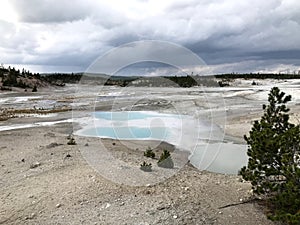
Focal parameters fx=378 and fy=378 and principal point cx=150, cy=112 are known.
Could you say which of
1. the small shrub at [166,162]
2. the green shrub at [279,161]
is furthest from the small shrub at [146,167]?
the green shrub at [279,161]

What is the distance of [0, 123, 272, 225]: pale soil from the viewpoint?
7.62 metres

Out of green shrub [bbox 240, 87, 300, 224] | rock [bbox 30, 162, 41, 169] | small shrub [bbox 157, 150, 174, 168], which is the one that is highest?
green shrub [bbox 240, 87, 300, 224]

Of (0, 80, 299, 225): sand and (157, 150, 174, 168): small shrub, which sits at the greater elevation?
(157, 150, 174, 168): small shrub

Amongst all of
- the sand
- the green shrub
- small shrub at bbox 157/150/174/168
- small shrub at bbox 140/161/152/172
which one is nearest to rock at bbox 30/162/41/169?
the sand

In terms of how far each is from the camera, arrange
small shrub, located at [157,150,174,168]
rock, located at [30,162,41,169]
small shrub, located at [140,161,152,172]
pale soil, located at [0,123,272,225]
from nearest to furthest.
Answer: pale soil, located at [0,123,272,225] < small shrub, located at [140,161,152,172] < small shrub, located at [157,150,174,168] < rock, located at [30,162,41,169]

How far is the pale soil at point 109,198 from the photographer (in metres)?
7.62

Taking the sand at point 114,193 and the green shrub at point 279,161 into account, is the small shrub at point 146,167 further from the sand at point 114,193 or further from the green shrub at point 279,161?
the green shrub at point 279,161

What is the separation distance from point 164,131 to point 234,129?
3893 millimetres

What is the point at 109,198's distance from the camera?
27.7ft

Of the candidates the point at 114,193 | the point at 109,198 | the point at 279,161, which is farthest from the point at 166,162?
the point at 279,161

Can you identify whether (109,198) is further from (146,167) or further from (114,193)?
(146,167)

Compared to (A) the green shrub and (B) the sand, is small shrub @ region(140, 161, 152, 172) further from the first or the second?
(A) the green shrub

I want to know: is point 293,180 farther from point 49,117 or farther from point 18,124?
point 49,117

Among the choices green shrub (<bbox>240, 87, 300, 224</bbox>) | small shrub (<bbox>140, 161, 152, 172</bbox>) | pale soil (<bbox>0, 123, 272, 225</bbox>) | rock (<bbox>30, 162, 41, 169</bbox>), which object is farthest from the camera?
rock (<bbox>30, 162, 41, 169</bbox>)
